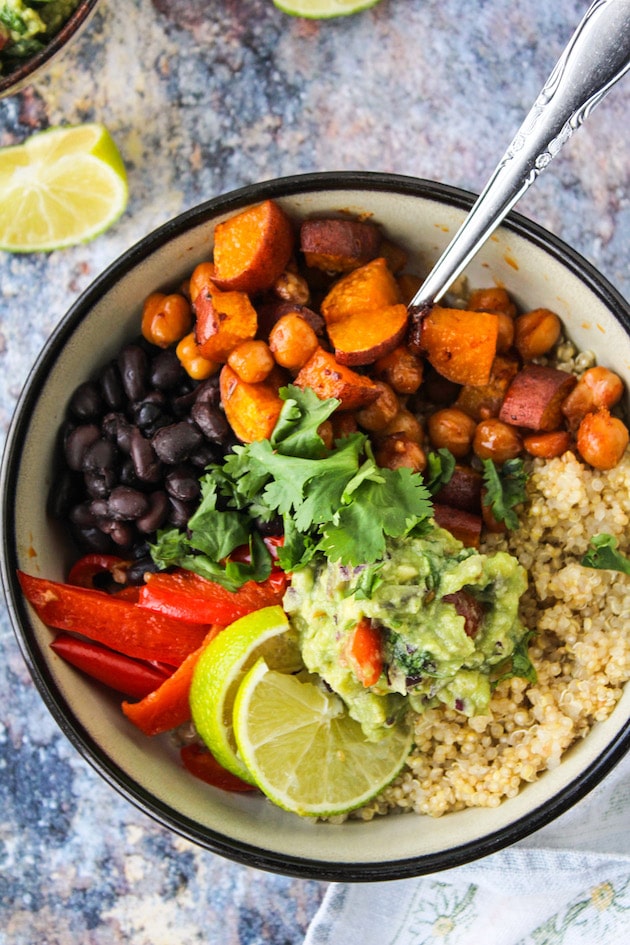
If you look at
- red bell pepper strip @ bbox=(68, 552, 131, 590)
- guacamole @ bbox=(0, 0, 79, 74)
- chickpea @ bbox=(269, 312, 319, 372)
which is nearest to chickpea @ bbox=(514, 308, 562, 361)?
chickpea @ bbox=(269, 312, 319, 372)

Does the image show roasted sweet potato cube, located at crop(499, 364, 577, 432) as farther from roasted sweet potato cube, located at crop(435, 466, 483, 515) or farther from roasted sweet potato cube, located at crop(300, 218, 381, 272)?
roasted sweet potato cube, located at crop(300, 218, 381, 272)

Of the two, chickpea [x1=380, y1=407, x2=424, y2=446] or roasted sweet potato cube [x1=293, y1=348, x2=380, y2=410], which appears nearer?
roasted sweet potato cube [x1=293, y1=348, x2=380, y2=410]

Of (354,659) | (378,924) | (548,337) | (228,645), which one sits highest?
(548,337)

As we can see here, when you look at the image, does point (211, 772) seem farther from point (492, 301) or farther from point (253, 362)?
point (492, 301)

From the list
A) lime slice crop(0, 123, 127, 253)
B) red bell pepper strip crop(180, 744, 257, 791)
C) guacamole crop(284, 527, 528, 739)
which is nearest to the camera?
guacamole crop(284, 527, 528, 739)

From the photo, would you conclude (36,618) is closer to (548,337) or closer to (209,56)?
(548,337)

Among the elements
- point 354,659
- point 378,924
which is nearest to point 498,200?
point 354,659
